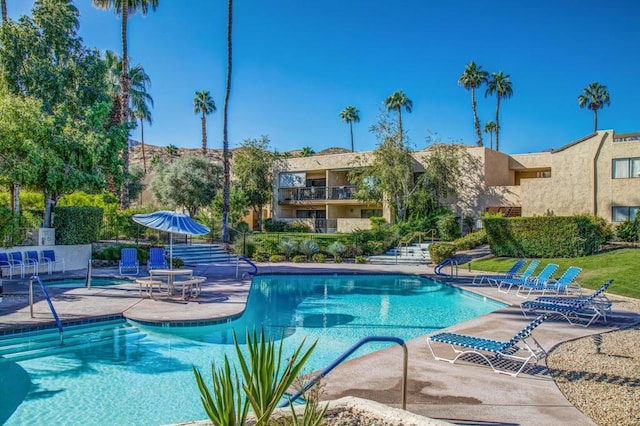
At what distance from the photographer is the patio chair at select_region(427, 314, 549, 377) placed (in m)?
6.64

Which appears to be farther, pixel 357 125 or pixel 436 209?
pixel 357 125

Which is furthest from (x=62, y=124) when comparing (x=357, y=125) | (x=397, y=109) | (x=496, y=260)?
(x=357, y=125)

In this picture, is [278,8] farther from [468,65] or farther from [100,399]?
[468,65]

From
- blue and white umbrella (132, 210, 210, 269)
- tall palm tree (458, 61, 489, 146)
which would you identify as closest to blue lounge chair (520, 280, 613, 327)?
blue and white umbrella (132, 210, 210, 269)

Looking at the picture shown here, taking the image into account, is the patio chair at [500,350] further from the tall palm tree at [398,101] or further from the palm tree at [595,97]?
the palm tree at [595,97]

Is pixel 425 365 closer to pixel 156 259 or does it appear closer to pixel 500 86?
pixel 156 259

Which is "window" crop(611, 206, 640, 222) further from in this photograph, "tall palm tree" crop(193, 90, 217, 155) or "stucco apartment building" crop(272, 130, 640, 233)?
"tall palm tree" crop(193, 90, 217, 155)

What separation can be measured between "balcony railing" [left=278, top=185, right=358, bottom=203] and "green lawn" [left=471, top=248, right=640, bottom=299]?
1464 cm

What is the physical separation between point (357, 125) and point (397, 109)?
16332 mm

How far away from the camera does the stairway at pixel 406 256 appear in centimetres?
2362

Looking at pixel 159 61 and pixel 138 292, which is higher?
pixel 159 61

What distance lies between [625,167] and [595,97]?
3489 cm

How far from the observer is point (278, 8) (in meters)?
20.2

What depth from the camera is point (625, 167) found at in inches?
938
